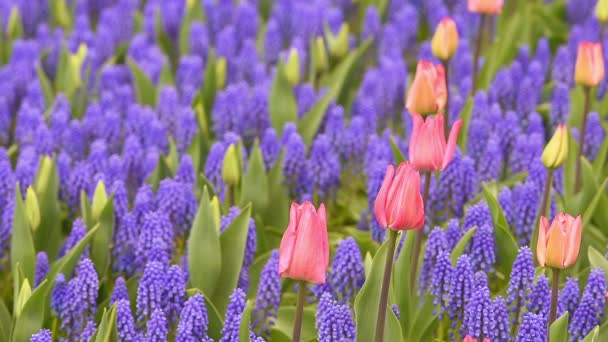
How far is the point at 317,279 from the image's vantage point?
83.5 inches

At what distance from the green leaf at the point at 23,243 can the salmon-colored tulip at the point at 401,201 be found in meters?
1.14

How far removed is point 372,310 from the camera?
2.46m

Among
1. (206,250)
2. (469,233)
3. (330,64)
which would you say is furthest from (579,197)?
(330,64)

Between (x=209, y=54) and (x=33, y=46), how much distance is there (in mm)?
702

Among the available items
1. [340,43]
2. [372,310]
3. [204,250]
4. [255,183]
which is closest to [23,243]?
[204,250]

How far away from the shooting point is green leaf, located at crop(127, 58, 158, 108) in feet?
13.4

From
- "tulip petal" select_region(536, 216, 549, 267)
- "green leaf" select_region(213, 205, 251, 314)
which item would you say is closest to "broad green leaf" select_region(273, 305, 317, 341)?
"green leaf" select_region(213, 205, 251, 314)

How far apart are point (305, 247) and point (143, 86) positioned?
2.15 meters

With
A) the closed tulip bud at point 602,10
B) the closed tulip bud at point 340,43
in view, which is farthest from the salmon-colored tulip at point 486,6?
the closed tulip bud at point 340,43

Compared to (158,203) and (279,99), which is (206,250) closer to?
(158,203)

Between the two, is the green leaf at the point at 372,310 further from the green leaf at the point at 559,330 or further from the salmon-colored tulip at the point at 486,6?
the salmon-colored tulip at the point at 486,6

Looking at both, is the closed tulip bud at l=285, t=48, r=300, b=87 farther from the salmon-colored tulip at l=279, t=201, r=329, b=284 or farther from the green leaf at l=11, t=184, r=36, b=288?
the salmon-colored tulip at l=279, t=201, r=329, b=284

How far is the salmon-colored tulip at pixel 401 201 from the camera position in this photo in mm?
2152

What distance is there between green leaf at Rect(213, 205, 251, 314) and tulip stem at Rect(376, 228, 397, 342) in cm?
61
